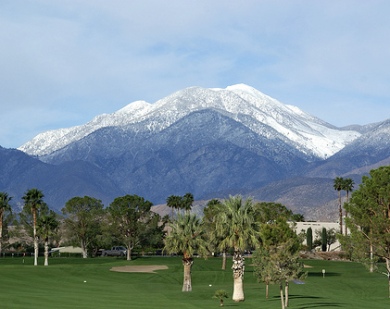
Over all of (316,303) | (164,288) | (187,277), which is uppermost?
(187,277)

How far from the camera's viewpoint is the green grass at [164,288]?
251ft

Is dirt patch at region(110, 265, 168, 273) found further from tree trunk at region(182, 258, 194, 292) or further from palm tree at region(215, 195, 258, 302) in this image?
palm tree at region(215, 195, 258, 302)

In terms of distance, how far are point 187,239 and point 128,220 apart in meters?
77.7

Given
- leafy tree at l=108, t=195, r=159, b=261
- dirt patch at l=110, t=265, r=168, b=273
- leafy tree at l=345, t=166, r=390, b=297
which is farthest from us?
leafy tree at l=108, t=195, r=159, b=261

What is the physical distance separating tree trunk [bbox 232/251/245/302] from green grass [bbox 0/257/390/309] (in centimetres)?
124

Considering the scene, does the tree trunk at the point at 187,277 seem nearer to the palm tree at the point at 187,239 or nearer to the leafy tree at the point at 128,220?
the palm tree at the point at 187,239

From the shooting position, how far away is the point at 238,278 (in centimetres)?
8500

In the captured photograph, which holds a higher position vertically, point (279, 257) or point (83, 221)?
point (83, 221)

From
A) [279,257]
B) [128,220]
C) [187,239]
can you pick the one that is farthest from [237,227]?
[128,220]

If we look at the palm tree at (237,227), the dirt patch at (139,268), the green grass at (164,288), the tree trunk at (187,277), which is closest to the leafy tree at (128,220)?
the green grass at (164,288)

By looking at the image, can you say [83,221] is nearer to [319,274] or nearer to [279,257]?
[319,274]

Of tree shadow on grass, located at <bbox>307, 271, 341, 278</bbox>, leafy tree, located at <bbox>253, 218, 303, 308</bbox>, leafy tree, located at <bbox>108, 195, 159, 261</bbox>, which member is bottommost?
tree shadow on grass, located at <bbox>307, 271, 341, 278</bbox>

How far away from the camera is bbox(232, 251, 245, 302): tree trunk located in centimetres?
8419

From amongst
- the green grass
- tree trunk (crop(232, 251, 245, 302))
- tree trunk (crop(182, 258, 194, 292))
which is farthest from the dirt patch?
tree trunk (crop(232, 251, 245, 302))
